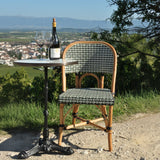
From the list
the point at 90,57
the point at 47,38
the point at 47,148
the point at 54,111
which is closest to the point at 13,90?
the point at 54,111

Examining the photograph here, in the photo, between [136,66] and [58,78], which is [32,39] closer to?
[58,78]

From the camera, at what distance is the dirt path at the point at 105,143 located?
242 cm

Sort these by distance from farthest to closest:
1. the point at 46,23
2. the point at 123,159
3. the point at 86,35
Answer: the point at 86,35 → the point at 46,23 → the point at 123,159

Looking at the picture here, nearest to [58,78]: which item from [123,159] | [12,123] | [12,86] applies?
[12,86]

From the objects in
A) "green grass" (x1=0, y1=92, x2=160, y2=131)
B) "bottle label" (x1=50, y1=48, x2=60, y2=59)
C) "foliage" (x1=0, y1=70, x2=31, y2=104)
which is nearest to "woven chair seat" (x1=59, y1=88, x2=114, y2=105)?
"bottle label" (x1=50, y1=48, x2=60, y2=59)

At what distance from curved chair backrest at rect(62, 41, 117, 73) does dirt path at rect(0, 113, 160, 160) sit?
76 cm

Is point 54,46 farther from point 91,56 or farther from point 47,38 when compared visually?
point 91,56

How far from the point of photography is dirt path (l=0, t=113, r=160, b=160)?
2.42 meters

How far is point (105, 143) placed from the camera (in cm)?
271

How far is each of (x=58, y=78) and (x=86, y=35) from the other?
90 cm

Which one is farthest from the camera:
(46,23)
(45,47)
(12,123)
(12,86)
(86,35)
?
(86,35)

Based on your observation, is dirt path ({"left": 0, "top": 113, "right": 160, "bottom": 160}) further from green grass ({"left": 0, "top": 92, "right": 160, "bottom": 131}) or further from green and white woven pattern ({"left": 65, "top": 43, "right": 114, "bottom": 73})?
green and white woven pattern ({"left": 65, "top": 43, "right": 114, "bottom": 73})

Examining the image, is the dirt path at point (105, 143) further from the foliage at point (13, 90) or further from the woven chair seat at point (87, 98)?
→ the foliage at point (13, 90)

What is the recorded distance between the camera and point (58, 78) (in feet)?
13.5
